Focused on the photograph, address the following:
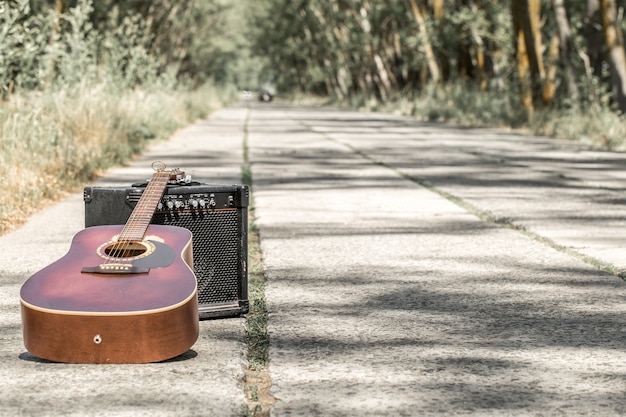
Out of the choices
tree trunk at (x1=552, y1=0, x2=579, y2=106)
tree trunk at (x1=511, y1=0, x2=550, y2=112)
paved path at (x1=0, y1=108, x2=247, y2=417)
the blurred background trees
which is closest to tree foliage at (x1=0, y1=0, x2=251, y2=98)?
the blurred background trees

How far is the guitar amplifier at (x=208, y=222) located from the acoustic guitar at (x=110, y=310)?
0.53m

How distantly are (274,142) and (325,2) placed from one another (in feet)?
137

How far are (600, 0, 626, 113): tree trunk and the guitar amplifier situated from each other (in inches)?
697

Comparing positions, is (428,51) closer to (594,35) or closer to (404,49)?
(404,49)

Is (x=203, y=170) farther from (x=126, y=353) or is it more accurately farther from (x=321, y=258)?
(x=126, y=353)

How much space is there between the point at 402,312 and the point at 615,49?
17.6 metres

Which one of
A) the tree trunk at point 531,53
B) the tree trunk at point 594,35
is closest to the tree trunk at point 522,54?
the tree trunk at point 531,53

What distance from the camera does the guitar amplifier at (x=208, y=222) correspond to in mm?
4918

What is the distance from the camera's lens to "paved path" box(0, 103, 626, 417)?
3.76m

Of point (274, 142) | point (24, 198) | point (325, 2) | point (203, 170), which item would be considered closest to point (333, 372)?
point (24, 198)

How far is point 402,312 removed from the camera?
522 cm

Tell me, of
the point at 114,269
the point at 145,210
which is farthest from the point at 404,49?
the point at 114,269

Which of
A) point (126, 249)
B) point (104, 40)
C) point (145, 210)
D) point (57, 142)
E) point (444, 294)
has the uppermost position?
point (104, 40)

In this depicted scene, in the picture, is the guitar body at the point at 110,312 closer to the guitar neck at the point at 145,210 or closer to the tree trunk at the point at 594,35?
the guitar neck at the point at 145,210
